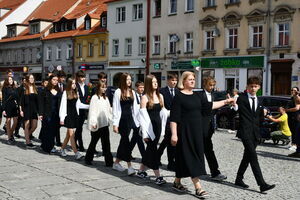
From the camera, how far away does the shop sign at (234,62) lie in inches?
1183

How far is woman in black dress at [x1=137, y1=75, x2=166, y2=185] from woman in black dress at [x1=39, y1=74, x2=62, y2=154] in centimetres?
353

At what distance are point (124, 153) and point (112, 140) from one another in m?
5.15

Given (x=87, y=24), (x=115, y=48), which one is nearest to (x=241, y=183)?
(x=115, y=48)

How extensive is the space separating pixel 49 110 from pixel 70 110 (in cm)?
77

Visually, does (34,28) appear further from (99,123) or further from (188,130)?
(188,130)

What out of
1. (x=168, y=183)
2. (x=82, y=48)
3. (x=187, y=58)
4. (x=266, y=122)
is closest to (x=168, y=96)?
(x=168, y=183)

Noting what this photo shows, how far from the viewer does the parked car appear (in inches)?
663

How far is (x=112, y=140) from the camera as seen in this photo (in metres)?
13.6

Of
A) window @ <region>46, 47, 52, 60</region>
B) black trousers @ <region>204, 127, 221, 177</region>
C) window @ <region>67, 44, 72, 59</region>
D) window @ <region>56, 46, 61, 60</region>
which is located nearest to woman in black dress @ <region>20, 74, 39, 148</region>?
black trousers @ <region>204, 127, 221, 177</region>

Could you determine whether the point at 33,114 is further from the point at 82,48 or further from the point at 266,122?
the point at 82,48

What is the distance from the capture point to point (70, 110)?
10.1 metres

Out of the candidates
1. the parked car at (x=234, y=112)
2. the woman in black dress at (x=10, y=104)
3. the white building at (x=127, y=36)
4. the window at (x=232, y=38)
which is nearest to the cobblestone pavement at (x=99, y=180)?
the woman in black dress at (x=10, y=104)

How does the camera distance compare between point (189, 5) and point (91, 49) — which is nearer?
point (189, 5)

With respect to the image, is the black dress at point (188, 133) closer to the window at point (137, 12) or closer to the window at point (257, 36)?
the window at point (257, 36)
